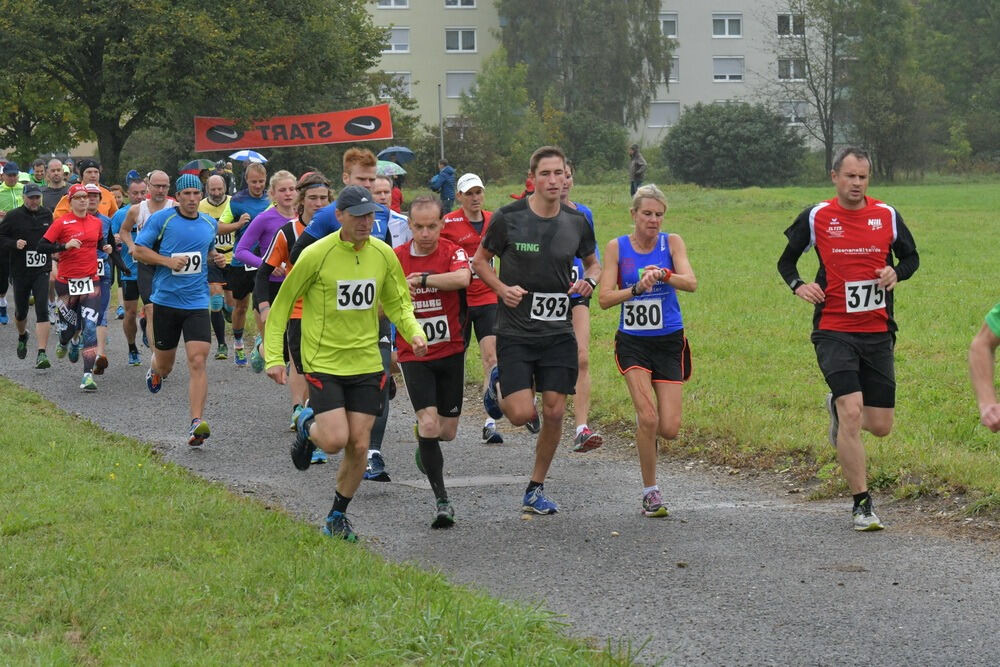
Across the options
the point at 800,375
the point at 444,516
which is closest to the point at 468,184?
the point at 444,516

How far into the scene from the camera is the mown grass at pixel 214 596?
552 cm

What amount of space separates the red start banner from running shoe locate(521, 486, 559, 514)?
37.1m

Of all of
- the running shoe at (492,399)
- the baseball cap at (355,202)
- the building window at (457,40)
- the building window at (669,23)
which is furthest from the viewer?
the building window at (457,40)

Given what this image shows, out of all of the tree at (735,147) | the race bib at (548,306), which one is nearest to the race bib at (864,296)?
the race bib at (548,306)

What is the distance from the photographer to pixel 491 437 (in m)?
11.4

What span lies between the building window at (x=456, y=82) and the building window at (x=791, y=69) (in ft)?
67.0

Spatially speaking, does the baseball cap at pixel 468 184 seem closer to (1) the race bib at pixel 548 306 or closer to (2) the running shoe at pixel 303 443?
(1) the race bib at pixel 548 306

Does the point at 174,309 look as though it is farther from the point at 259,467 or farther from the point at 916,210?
the point at 916,210

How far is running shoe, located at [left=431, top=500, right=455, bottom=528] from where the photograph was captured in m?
8.26

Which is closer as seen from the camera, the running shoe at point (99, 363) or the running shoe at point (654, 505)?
the running shoe at point (654, 505)

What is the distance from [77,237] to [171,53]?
27828mm

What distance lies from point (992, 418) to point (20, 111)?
146 ft

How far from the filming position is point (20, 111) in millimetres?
45656

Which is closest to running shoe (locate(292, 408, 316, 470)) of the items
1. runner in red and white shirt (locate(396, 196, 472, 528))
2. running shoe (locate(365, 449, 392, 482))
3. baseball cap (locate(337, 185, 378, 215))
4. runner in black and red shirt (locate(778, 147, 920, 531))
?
runner in red and white shirt (locate(396, 196, 472, 528))
